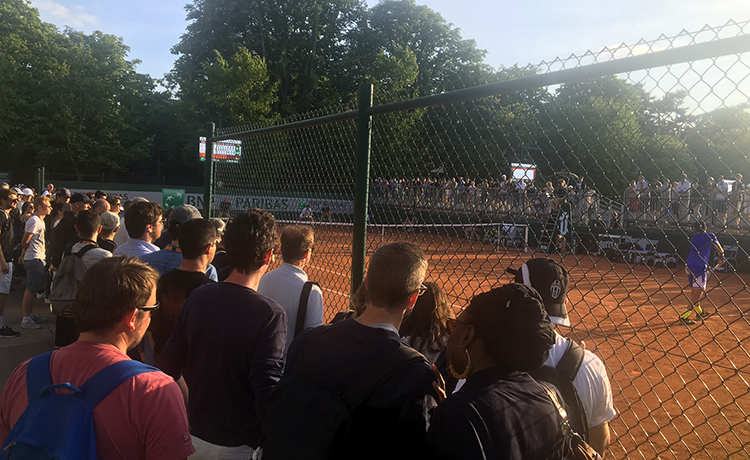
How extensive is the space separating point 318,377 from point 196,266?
182 centimetres

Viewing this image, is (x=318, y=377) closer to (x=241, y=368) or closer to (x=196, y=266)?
(x=241, y=368)

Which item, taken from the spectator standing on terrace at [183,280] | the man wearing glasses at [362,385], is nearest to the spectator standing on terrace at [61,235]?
the spectator standing on terrace at [183,280]

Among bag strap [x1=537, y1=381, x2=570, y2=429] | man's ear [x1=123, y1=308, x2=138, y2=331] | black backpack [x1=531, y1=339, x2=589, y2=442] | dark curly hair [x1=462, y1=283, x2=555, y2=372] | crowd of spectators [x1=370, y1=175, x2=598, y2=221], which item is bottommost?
black backpack [x1=531, y1=339, x2=589, y2=442]

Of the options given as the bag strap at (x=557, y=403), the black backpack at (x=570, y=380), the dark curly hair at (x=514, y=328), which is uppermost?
the dark curly hair at (x=514, y=328)

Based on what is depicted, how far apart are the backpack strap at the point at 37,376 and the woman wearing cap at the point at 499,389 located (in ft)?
3.88

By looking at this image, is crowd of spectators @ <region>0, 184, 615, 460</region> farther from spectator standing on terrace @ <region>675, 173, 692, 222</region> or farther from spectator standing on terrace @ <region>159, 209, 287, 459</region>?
spectator standing on terrace @ <region>675, 173, 692, 222</region>

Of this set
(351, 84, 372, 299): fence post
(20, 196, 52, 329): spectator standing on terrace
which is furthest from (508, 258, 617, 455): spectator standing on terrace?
(20, 196, 52, 329): spectator standing on terrace

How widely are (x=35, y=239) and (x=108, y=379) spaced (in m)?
7.12

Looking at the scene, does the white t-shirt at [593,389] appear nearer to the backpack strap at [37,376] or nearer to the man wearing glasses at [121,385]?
the man wearing glasses at [121,385]

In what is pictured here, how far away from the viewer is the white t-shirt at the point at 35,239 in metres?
7.18

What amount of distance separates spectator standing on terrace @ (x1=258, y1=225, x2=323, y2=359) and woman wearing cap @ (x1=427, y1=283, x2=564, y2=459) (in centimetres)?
155

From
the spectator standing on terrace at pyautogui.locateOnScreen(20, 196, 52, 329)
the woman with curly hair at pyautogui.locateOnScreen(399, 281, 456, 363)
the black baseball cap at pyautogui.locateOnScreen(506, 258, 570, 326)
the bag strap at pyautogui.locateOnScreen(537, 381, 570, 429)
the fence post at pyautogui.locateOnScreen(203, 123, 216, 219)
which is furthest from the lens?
the spectator standing on terrace at pyautogui.locateOnScreen(20, 196, 52, 329)

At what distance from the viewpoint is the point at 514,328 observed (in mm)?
1466

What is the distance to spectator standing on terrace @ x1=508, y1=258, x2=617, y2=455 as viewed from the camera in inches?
77.0
